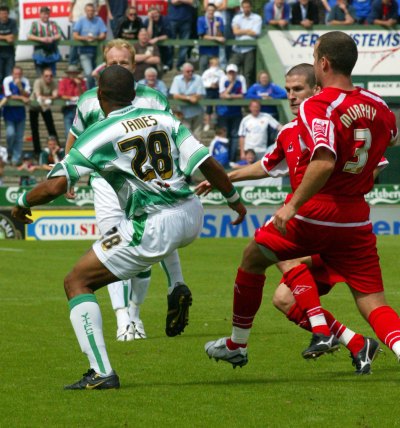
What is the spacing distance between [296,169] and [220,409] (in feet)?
5.42

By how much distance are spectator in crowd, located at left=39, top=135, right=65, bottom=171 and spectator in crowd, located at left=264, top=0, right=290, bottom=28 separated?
6.17 meters

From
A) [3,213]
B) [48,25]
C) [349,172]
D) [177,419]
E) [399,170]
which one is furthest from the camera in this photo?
[48,25]

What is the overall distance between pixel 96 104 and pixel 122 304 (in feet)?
5.82

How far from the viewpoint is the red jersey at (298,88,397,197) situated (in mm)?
6652

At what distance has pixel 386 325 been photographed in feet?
22.9

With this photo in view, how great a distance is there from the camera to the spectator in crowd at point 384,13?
27547 millimetres

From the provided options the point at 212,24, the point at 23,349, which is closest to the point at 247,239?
the point at 212,24

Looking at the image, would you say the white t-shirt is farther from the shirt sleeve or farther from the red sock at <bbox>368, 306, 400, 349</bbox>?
the red sock at <bbox>368, 306, 400, 349</bbox>

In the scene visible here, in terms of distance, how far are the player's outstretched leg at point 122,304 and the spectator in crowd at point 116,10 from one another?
17.4 metres

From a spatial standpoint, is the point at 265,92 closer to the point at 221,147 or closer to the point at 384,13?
the point at 221,147

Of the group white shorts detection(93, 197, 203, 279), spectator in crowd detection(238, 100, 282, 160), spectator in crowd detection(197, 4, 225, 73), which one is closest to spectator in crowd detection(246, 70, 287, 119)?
spectator in crowd detection(238, 100, 282, 160)

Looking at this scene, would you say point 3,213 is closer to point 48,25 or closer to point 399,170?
point 48,25

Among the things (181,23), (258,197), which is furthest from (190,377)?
(181,23)

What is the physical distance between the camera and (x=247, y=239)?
Result: 71.8ft
